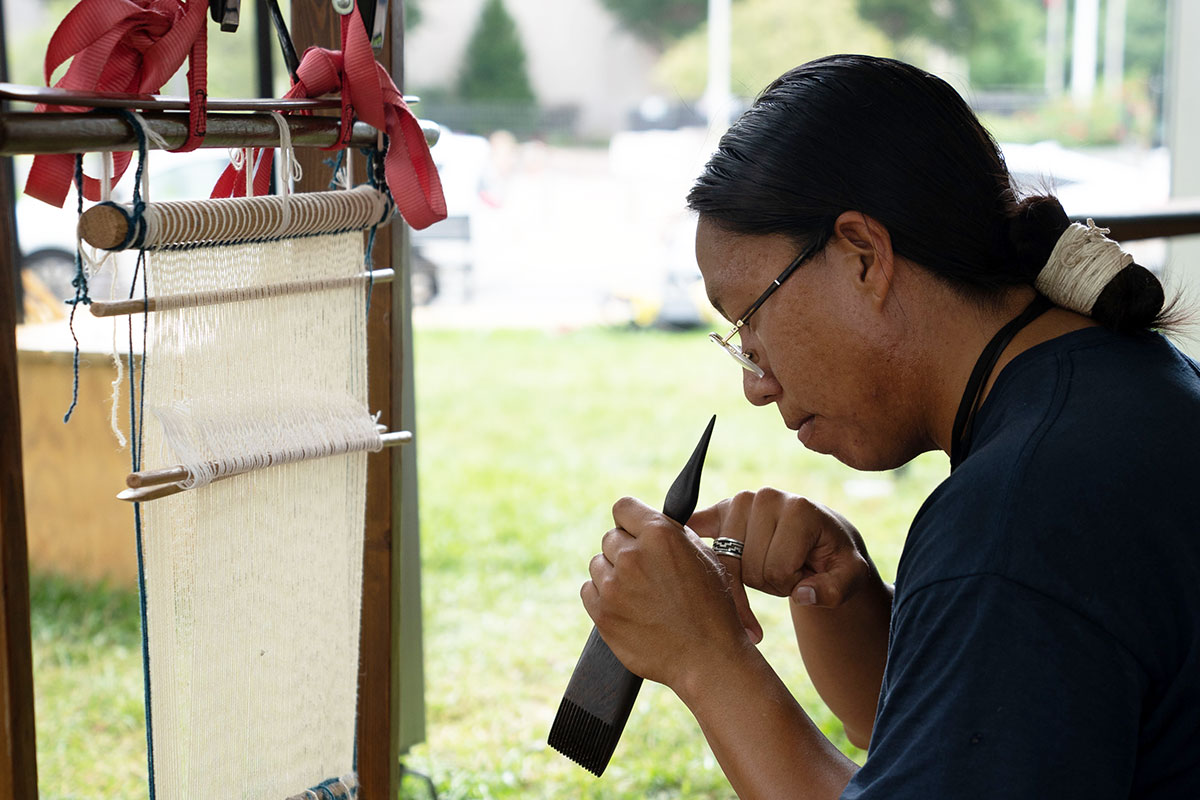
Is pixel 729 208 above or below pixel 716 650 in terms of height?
above

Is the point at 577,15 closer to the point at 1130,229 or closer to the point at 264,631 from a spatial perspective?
the point at 1130,229

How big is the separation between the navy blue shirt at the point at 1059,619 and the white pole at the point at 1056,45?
14206 millimetres

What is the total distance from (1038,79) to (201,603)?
46.9ft

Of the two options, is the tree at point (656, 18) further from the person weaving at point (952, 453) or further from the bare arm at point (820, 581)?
the person weaving at point (952, 453)

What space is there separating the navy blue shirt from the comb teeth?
13.5 inches

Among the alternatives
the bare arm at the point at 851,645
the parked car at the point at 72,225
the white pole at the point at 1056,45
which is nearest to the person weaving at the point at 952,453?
the bare arm at the point at 851,645

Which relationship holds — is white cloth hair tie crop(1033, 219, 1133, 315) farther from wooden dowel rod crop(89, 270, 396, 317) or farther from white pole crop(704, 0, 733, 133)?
white pole crop(704, 0, 733, 133)

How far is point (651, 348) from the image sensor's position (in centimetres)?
831

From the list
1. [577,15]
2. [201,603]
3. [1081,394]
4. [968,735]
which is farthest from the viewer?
[577,15]

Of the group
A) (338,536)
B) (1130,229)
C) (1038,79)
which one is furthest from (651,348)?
(1038,79)

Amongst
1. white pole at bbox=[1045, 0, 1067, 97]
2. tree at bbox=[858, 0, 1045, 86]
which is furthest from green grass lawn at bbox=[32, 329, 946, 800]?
white pole at bbox=[1045, 0, 1067, 97]

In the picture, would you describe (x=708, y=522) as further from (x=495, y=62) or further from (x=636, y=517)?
(x=495, y=62)

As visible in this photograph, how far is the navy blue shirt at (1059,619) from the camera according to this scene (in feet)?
2.69

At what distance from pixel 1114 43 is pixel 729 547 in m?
14.7
